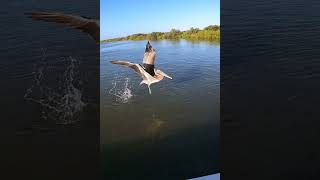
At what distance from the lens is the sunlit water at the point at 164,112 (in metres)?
2.72

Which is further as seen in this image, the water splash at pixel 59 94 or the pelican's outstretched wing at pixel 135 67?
the pelican's outstretched wing at pixel 135 67

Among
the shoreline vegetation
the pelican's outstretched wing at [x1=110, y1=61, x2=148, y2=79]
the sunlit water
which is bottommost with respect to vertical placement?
the sunlit water

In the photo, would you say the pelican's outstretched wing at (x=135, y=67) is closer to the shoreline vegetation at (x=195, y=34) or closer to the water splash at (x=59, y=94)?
the shoreline vegetation at (x=195, y=34)

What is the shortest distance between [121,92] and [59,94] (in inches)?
17.2

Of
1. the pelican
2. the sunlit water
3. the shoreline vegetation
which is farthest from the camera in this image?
the shoreline vegetation

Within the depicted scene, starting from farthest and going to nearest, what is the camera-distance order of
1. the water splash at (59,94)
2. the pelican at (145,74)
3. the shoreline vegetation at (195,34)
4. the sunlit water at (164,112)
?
the shoreline vegetation at (195,34) < the pelican at (145,74) < the sunlit water at (164,112) < the water splash at (59,94)

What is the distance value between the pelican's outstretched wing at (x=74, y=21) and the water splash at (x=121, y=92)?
1.04ft

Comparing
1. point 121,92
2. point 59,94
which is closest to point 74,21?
point 59,94

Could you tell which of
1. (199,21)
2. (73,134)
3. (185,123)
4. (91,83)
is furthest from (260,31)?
(73,134)

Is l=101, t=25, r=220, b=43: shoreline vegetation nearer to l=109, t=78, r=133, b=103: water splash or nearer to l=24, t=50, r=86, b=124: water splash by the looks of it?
l=109, t=78, r=133, b=103: water splash

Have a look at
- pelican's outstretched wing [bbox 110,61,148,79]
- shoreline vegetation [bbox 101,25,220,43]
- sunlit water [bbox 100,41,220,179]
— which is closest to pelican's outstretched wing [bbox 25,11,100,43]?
sunlit water [bbox 100,41,220,179]

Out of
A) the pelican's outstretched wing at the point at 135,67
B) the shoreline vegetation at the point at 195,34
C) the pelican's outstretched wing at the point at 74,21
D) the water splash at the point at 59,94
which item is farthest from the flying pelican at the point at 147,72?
the water splash at the point at 59,94

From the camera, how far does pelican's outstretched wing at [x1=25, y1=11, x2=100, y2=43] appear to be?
246 cm

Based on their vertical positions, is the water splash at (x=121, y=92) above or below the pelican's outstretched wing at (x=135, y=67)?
below
